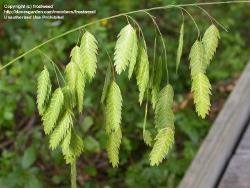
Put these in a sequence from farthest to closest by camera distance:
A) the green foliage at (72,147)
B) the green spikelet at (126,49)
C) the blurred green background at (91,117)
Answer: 1. the blurred green background at (91,117)
2. the green foliage at (72,147)
3. the green spikelet at (126,49)

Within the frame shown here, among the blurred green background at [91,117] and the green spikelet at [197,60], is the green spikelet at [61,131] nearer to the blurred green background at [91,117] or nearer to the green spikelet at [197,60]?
→ the green spikelet at [197,60]

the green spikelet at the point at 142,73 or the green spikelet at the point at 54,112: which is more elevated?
the green spikelet at the point at 142,73

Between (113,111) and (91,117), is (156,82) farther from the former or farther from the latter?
(91,117)

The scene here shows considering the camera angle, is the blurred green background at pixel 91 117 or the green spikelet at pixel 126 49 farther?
the blurred green background at pixel 91 117

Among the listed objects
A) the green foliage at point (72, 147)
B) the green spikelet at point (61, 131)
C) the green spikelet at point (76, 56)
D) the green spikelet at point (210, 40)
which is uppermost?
the green spikelet at point (210, 40)

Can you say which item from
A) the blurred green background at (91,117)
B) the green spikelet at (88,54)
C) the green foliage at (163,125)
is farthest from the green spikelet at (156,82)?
the blurred green background at (91,117)

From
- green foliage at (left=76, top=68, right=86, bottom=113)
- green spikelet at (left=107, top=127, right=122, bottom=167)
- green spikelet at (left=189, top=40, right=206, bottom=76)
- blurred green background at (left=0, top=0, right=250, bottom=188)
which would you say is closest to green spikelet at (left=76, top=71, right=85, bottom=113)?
green foliage at (left=76, top=68, right=86, bottom=113)

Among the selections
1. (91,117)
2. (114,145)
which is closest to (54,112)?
(114,145)

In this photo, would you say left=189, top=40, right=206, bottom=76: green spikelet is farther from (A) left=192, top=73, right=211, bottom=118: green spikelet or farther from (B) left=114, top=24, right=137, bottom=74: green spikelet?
(B) left=114, top=24, right=137, bottom=74: green spikelet
